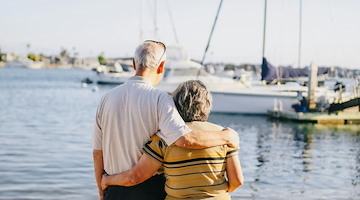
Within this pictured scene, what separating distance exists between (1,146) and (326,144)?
10259 millimetres

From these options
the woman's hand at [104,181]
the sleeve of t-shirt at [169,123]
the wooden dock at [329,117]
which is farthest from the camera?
the wooden dock at [329,117]

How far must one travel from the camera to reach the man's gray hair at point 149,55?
3.38 metres

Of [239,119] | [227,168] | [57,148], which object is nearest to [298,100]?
[239,119]

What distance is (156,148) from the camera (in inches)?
128

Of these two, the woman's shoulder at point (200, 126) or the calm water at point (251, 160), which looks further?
the calm water at point (251, 160)

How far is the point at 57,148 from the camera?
15766mm

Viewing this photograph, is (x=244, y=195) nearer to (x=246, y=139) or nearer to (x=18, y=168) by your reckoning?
(x=18, y=168)

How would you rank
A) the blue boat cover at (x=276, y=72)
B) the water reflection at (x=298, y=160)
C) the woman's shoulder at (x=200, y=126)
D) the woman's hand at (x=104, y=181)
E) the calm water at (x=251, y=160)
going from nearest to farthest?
the woman's shoulder at (x=200, y=126)
the woman's hand at (x=104, y=181)
the calm water at (x=251, y=160)
the water reflection at (x=298, y=160)
the blue boat cover at (x=276, y=72)

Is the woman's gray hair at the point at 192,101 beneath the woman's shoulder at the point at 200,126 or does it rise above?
above

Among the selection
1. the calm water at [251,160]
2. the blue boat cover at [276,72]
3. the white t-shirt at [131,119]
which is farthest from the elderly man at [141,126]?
the blue boat cover at [276,72]

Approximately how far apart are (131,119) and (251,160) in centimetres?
1103

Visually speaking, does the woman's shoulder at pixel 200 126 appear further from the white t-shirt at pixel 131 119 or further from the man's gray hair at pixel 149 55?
the man's gray hair at pixel 149 55

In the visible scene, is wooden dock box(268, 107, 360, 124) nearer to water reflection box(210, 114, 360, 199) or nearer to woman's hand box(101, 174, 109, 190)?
water reflection box(210, 114, 360, 199)

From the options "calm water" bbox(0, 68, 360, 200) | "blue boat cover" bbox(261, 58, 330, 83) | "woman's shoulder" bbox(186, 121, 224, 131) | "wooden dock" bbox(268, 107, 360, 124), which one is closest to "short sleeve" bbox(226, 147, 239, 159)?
"woman's shoulder" bbox(186, 121, 224, 131)
